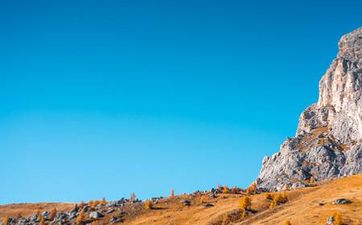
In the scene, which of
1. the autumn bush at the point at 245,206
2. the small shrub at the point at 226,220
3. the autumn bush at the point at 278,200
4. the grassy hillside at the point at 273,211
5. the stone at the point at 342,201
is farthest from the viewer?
the autumn bush at the point at 278,200

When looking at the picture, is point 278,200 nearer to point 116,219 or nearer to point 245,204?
point 245,204

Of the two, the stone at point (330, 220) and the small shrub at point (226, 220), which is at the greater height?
the small shrub at point (226, 220)

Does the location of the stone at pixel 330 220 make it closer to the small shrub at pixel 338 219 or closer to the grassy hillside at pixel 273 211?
the small shrub at pixel 338 219

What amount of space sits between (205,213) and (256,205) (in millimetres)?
17712

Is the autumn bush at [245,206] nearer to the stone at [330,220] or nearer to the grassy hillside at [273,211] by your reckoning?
the grassy hillside at [273,211]

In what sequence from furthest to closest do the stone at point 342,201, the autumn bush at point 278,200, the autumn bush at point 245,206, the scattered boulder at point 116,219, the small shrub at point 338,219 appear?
the scattered boulder at point 116,219 < the autumn bush at point 278,200 < the autumn bush at point 245,206 < the stone at point 342,201 < the small shrub at point 338,219

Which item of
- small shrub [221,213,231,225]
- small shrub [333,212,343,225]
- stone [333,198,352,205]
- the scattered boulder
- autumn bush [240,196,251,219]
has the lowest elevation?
small shrub [333,212,343,225]

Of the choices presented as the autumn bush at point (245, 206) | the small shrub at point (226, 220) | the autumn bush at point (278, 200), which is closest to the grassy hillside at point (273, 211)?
the small shrub at point (226, 220)

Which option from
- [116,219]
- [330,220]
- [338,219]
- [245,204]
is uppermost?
[116,219]

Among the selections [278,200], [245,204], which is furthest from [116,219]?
[278,200]

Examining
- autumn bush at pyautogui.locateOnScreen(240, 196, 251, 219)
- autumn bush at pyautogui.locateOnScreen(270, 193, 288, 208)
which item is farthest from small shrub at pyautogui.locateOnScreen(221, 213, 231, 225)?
autumn bush at pyautogui.locateOnScreen(270, 193, 288, 208)

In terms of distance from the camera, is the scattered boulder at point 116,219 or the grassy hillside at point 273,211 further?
the scattered boulder at point 116,219

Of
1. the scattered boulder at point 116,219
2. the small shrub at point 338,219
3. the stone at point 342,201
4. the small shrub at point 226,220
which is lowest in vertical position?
the small shrub at point 338,219

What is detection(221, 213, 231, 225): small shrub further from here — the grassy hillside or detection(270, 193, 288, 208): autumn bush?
detection(270, 193, 288, 208): autumn bush
